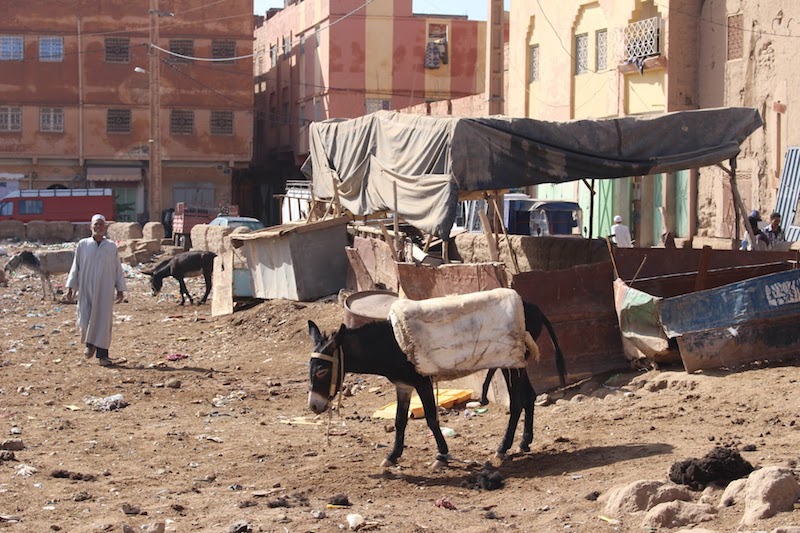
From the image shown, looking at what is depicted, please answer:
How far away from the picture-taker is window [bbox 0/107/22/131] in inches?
1879

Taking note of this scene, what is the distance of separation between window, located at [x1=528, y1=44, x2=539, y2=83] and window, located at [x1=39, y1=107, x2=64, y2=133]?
23.7 meters

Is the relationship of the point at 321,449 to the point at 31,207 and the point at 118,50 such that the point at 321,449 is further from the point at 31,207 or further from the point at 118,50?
the point at 118,50

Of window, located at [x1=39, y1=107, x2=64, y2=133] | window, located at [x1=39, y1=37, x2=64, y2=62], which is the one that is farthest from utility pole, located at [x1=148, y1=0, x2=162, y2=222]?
window, located at [x1=39, y1=37, x2=64, y2=62]

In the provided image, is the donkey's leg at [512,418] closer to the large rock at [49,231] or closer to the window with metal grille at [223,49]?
the large rock at [49,231]

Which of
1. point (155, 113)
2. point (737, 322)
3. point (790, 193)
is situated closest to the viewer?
point (737, 322)

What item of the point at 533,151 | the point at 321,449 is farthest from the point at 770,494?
the point at 533,151

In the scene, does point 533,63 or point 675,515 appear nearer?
point 675,515

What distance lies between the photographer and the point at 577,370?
1020cm

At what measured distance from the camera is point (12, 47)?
48.4 m

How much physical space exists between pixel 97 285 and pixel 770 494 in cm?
947

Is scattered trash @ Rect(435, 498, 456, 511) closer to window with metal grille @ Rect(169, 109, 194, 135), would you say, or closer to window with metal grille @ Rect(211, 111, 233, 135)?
window with metal grille @ Rect(211, 111, 233, 135)

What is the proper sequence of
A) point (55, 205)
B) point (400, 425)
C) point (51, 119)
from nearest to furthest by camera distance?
point (400, 425) → point (55, 205) → point (51, 119)

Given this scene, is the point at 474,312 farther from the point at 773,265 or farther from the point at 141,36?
the point at 141,36

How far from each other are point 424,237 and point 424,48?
102 ft
